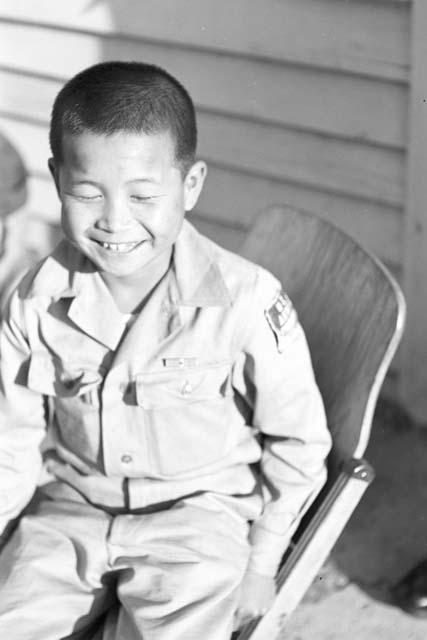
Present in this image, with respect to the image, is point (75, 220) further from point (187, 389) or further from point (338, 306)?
point (338, 306)

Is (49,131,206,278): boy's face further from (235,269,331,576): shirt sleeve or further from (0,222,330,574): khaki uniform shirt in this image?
(235,269,331,576): shirt sleeve

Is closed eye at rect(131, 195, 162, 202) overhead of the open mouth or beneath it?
overhead

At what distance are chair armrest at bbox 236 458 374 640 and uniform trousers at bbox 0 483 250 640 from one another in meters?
0.09

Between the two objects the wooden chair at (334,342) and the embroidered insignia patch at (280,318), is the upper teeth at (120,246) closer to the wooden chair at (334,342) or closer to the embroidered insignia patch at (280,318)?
the embroidered insignia patch at (280,318)

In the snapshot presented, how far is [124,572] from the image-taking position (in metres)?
2.14

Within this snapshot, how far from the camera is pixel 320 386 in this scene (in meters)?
2.39

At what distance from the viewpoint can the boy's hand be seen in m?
2.12

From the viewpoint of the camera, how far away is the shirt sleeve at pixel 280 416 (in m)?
2.12

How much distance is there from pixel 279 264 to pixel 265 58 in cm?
109

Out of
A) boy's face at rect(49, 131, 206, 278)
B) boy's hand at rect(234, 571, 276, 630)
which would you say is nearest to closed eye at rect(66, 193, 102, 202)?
boy's face at rect(49, 131, 206, 278)

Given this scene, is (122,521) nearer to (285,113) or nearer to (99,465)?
(99,465)

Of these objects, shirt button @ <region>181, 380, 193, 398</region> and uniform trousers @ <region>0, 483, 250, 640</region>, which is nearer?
uniform trousers @ <region>0, 483, 250, 640</region>

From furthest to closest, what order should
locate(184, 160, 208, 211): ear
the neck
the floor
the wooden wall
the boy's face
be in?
1. the wooden wall
2. the floor
3. the neck
4. locate(184, 160, 208, 211): ear
5. the boy's face

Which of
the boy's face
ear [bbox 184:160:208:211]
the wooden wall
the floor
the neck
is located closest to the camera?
the boy's face
